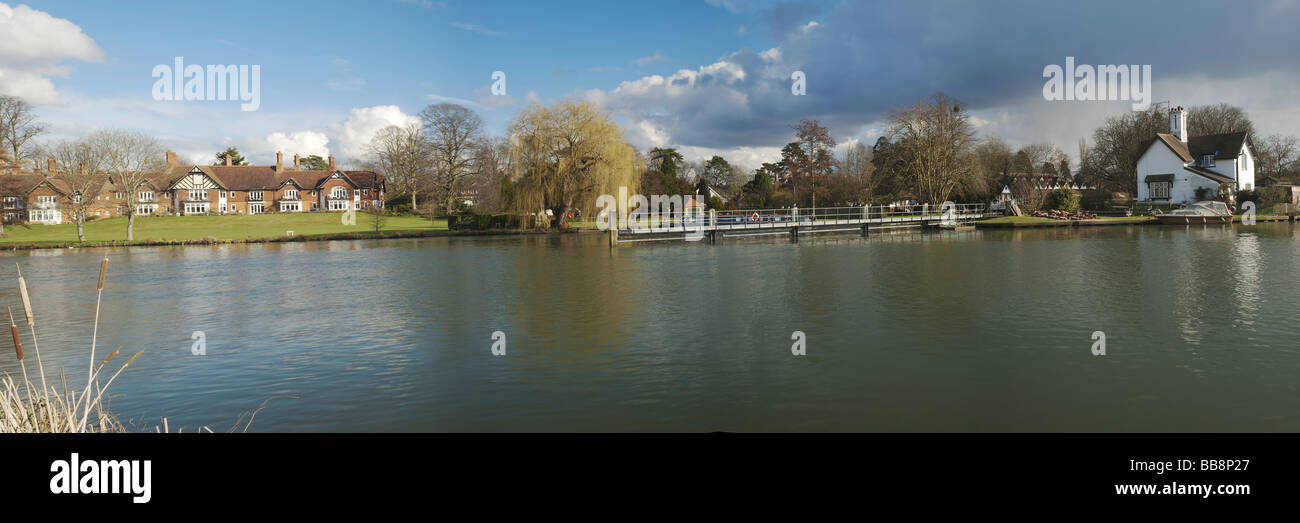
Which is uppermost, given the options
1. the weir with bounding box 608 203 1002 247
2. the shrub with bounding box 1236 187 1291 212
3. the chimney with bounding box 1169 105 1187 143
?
the chimney with bounding box 1169 105 1187 143

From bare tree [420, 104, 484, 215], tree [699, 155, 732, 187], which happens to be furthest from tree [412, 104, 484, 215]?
tree [699, 155, 732, 187]

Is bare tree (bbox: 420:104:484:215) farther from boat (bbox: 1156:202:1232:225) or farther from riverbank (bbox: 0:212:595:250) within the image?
boat (bbox: 1156:202:1232:225)

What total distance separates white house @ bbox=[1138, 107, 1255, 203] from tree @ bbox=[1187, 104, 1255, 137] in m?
9.94

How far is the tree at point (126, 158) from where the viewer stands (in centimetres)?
4612

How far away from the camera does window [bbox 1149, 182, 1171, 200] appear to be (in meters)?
57.2

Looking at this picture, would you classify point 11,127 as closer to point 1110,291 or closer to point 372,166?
point 372,166

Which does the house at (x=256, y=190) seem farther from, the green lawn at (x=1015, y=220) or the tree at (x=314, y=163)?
the green lawn at (x=1015, y=220)

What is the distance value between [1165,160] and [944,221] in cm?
2283

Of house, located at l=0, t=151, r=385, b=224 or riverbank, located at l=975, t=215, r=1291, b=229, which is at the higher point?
house, located at l=0, t=151, r=385, b=224

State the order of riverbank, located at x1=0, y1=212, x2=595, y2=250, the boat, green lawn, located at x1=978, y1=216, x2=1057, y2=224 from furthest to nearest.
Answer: green lawn, located at x1=978, y1=216, x2=1057, y2=224, the boat, riverbank, located at x1=0, y1=212, x2=595, y2=250

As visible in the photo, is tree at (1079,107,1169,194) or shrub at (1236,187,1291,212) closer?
shrub at (1236,187,1291,212)

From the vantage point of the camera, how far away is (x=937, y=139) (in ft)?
171

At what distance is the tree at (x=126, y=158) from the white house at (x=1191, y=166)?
2986 inches

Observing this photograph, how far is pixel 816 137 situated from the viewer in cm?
6306
